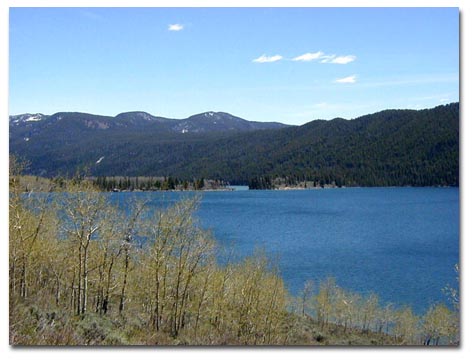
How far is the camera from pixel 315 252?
60.1 feet

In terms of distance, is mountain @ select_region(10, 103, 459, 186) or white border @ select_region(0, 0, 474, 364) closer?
white border @ select_region(0, 0, 474, 364)

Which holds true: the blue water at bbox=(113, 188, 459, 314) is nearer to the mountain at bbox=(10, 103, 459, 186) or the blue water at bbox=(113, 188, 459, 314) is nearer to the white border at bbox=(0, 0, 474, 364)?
the white border at bbox=(0, 0, 474, 364)

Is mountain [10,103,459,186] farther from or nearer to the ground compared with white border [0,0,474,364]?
farther from the ground

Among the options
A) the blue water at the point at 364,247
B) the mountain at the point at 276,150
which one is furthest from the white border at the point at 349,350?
the mountain at the point at 276,150

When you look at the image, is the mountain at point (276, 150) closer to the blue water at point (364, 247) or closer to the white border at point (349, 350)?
the blue water at point (364, 247)

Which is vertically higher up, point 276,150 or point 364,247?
point 276,150

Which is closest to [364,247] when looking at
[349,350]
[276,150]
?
[349,350]

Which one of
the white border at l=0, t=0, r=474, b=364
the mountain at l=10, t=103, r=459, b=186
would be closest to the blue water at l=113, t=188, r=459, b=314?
the white border at l=0, t=0, r=474, b=364

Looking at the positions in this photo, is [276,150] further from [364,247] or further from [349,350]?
[349,350]

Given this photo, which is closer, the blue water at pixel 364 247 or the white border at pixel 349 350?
the white border at pixel 349 350

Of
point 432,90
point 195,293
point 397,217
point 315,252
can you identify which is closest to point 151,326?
point 195,293

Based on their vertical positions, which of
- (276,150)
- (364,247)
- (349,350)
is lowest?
(364,247)

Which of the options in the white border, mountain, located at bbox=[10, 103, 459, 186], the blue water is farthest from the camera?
mountain, located at bbox=[10, 103, 459, 186]
